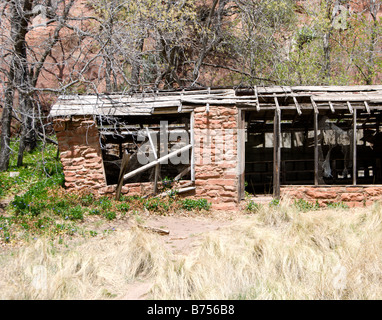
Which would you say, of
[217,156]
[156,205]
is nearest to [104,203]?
[156,205]

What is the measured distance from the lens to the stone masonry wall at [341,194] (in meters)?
8.76

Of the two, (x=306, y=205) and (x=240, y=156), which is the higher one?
(x=240, y=156)

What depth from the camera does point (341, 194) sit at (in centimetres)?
879

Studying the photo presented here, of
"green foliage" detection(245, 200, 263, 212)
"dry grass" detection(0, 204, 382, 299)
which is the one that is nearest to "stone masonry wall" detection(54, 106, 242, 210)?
"green foliage" detection(245, 200, 263, 212)

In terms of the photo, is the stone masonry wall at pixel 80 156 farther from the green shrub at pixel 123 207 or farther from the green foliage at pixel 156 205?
the green foliage at pixel 156 205

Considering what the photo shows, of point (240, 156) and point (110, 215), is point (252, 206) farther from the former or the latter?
point (110, 215)

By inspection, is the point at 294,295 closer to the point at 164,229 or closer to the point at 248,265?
the point at 248,265

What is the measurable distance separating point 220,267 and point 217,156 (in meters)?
4.51

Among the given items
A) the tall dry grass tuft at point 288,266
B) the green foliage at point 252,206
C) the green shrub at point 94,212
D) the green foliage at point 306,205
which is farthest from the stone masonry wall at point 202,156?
the tall dry grass tuft at point 288,266

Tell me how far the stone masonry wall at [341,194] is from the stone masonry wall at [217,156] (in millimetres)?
1349

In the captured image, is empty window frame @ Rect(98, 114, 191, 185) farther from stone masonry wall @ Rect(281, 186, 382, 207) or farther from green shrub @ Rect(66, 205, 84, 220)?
stone masonry wall @ Rect(281, 186, 382, 207)

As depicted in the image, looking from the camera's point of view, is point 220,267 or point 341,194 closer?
point 220,267
